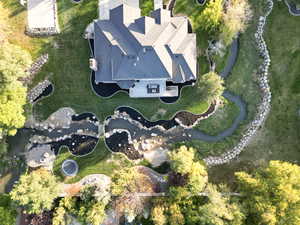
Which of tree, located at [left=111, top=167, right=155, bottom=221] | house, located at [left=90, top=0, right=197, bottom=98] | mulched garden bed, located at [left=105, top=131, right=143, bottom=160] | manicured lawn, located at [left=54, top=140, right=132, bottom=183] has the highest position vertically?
house, located at [left=90, top=0, right=197, bottom=98]

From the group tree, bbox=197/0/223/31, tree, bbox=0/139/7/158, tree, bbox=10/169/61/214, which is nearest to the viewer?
tree, bbox=10/169/61/214

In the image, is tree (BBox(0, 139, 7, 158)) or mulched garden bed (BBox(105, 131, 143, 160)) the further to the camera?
mulched garden bed (BBox(105, 131, 143, 160))

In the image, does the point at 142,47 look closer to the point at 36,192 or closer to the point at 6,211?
the point at 36,192

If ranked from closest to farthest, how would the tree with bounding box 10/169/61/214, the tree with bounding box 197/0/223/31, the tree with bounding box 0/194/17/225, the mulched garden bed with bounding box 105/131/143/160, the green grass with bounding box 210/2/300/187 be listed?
the tree with bounding box 10/169/61/214, the tree with bounding box 0/194/17/225, the tree with bounding box 197/0/223/31, the mulched garden bed with bounding box 105/131/143/160, the green grass with bounding box 210/2/300/187

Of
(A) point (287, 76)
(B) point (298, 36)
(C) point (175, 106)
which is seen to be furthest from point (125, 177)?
(B) point (298, 36)

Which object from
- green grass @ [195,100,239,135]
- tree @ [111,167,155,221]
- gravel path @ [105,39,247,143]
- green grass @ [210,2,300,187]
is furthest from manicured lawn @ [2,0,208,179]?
green grass @ [210,2,300,187]

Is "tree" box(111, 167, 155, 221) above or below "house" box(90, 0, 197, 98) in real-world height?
below

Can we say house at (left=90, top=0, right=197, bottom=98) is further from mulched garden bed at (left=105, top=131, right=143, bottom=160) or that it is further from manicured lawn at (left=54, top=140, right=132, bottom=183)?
manicured lawn at (left=54, top=140, right=132, bottom=183)
